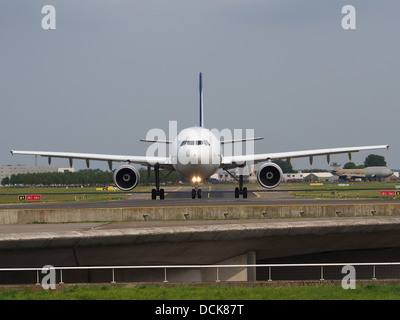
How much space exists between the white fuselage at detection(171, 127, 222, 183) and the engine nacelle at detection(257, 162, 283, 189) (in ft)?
10.3

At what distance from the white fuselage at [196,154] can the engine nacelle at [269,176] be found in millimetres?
3146

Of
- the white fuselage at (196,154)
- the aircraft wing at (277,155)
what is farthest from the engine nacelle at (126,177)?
the aircraft wing at (277,155)

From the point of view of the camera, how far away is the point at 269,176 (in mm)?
44125

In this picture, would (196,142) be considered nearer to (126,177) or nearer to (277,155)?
(126,177)

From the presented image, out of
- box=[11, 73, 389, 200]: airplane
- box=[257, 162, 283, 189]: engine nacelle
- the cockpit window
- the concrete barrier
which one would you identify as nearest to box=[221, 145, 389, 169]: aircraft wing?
box=[11, 73, 389, 200]: airplane

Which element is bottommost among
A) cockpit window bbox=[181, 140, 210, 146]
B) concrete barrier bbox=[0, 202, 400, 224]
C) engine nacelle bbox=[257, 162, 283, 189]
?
concrete barrier bbox=[0, 202, 400, 224]

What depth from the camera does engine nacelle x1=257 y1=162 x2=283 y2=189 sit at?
4397 cm

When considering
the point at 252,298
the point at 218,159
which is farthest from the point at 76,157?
the point at 252,298

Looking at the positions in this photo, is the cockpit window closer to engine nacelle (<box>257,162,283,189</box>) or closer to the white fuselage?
the white fuselage

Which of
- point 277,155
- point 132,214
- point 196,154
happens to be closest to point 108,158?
point 196,154

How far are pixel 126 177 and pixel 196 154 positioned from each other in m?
5.89

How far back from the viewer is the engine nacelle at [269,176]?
43969 millimetres

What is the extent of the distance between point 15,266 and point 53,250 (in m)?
1.37
